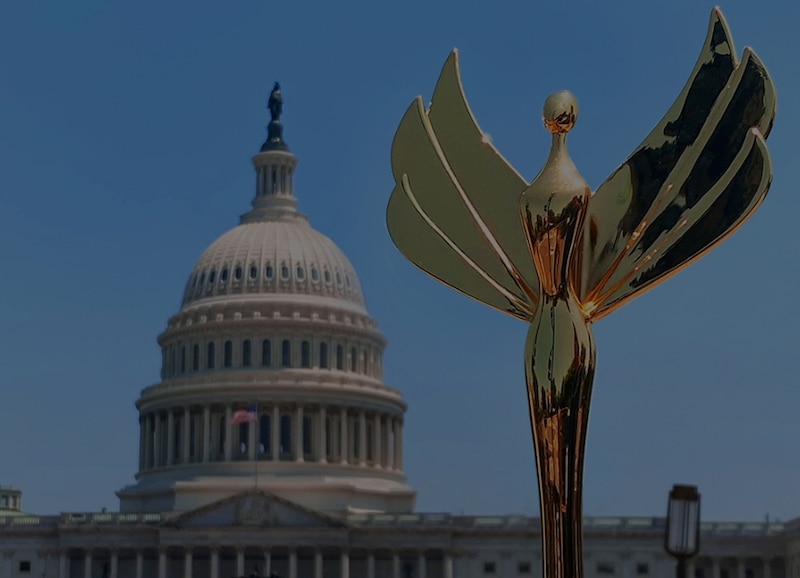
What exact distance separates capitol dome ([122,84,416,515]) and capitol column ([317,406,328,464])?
10 centimetres

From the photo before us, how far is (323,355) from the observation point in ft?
438

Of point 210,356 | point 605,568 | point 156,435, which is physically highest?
point 210,356

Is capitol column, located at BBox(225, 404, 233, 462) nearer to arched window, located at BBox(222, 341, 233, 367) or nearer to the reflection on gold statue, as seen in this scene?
arched window, located at BBox(222, 341, 233, 367)

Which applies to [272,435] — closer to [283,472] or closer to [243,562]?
[283,472]

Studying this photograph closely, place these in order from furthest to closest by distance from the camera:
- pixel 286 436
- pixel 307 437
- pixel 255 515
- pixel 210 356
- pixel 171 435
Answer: pixel 210 356 < pixel 171 435 < pixel 286 436 < pixel 307 437 < pixel 255 515

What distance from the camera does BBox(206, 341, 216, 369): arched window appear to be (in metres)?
134

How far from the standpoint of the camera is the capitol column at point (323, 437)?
129000 mm

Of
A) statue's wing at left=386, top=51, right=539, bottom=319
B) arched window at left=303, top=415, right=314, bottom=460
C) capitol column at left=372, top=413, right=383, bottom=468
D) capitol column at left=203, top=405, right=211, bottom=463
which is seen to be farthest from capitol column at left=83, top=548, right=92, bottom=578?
statue's wing at left=386, top=51, right=539, bottom=319

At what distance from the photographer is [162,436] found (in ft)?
439

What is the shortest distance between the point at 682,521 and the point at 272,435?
375 feet

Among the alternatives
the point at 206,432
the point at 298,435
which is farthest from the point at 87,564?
the point at 298,435

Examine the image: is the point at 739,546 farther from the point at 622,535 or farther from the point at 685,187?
the point at 685,187

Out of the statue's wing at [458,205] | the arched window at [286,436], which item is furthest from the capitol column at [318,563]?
the statue's wing at [458,205]

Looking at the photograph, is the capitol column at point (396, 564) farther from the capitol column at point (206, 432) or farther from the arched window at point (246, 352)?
the arched window at point (246, 352)
